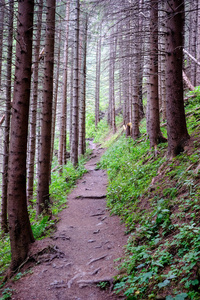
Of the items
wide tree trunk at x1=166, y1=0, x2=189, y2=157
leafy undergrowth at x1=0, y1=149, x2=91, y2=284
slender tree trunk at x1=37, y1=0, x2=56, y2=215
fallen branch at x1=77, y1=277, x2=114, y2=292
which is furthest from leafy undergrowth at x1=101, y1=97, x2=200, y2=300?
slender tree trunk at x1=37, y1=0, x2=56, y2=215

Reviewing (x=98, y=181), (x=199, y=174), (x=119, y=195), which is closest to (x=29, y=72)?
(x=199, y=174)

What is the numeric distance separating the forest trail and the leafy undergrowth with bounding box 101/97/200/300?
0.41 metres

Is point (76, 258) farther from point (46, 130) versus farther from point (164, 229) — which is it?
point (46, 130)

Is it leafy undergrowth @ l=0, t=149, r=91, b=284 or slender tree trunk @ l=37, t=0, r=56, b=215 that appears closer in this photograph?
leafy undergrowth @ l=0, t=149, r=91, b=284

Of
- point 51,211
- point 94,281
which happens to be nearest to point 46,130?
point 51,211

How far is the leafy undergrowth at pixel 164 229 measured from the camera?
3.14 m

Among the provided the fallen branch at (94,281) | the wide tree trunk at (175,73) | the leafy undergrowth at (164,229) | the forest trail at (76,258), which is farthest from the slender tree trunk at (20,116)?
the wide tree trunk at (175,73)

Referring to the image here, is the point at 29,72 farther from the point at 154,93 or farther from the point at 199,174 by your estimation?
the point at 154,93

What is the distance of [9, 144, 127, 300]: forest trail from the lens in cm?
439

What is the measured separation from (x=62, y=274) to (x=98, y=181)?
7.61 metres

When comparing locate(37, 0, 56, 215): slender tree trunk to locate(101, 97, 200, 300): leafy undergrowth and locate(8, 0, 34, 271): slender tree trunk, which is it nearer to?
locate(101, 97, 200, 300): leafy undergrowth

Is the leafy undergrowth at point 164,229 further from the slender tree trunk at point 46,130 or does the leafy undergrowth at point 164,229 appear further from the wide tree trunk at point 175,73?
the slender tree trunk at point 46,130

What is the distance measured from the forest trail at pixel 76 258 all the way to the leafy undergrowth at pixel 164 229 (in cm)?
41

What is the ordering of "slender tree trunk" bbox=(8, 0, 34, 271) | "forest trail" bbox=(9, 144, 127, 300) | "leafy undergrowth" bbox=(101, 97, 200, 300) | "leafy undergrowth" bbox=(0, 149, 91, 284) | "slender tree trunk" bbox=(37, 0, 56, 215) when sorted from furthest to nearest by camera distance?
"slender tree trunk" bbox=(37, 0, 56, 215)
"leafy undergrowth" bbox=(0, 149, 91, 284)
"slender tree trunk" bbox=(8, 0, 34, 271)
"forest trail" bbox=(9, 144, 127, 300)
"leafy undergrowth" bbox=(101, 97, 200, 300)
